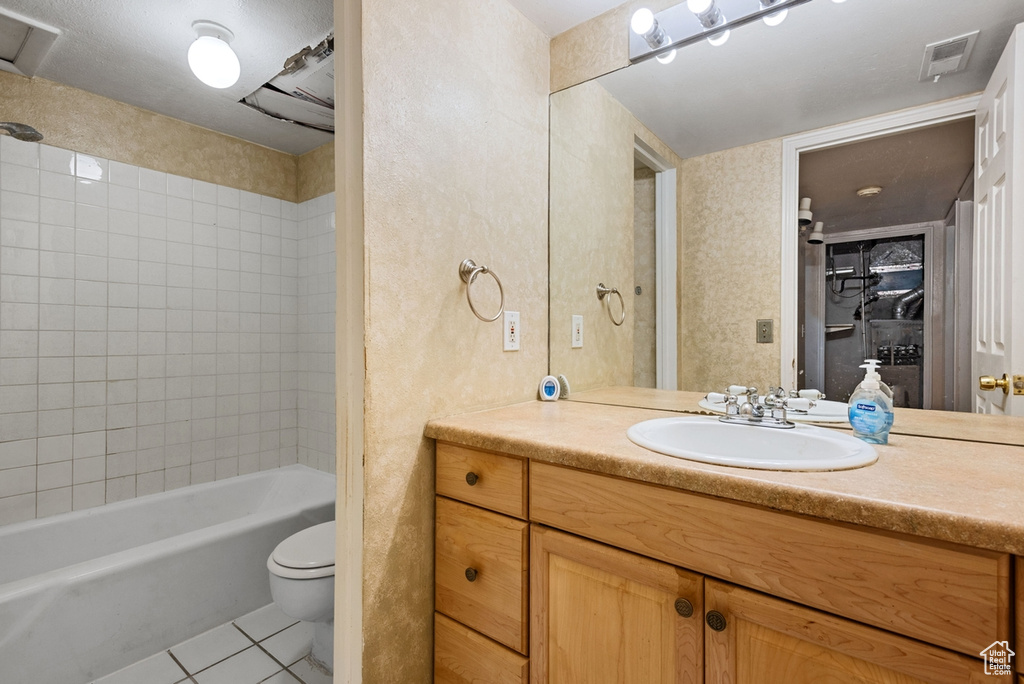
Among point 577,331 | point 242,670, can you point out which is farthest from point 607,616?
point 242,670

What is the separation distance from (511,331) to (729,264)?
0.66 meters

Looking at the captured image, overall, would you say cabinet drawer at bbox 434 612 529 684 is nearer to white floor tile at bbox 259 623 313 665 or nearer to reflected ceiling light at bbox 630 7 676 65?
white floor tile at bbox 259 623 313 665

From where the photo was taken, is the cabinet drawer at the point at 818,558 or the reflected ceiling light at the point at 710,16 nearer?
the cabinet drawer at the point at 818,558

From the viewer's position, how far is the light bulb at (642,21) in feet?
4.47

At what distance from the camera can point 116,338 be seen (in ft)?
7.17

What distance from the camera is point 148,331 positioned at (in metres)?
2.29

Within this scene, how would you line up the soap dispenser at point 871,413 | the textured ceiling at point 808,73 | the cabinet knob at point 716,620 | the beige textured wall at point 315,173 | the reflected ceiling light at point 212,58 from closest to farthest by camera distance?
the cabinet knob at point 716,620 < the soap dispenser at point 871,413 < the textured ceiling at point 808,73 < the reflected ceiling light at point 212,58 < the beige textured wall at point 315,173

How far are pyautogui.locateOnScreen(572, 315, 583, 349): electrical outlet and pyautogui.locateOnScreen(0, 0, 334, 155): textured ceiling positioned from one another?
54.6 inches

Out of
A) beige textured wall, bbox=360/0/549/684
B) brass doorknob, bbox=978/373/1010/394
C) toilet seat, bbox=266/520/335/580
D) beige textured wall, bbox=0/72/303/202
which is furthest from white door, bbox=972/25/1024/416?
beige textured wall, bbox=0/72/303/202

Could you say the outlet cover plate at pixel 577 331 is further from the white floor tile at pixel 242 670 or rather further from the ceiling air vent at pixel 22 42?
the ceiling air vent at pixel 22 42

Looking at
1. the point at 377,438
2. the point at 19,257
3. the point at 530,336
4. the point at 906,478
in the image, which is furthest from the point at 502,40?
the point at 19,257

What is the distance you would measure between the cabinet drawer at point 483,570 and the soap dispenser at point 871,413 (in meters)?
0.72

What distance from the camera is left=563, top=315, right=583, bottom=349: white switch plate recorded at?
5.31 feet

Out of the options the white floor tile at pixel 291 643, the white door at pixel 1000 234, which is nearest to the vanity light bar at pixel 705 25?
the white door at pixel 1000 234
